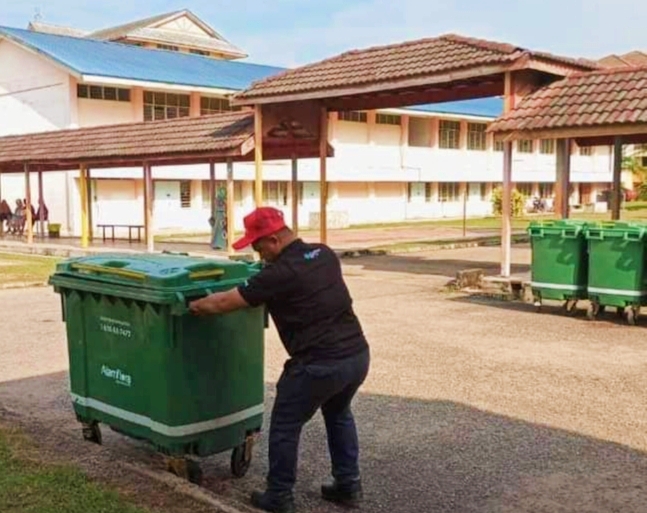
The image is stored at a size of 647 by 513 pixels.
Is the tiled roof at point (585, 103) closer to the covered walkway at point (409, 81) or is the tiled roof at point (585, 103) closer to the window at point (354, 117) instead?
the covered walkway at point (409, 81)

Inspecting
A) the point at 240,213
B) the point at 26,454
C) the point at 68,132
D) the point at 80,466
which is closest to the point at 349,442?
the point at 80,466

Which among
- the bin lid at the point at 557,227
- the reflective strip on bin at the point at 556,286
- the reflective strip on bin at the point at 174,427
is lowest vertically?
the reflective strip on bin at the point at 174,427

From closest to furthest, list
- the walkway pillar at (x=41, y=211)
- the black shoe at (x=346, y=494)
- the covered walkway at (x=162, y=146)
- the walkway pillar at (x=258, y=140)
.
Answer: the black shoe at (x=346, y=494)
the walkway pillar at (x=258, y=140)
the covered walkway at (x=162, y=146)
the walkway pillar at (x=41, y=211)

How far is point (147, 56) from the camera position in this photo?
3578cm

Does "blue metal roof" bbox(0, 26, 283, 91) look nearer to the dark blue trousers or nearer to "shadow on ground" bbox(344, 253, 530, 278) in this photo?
"shadow on ground" bbox(344, 253, 530, 278)

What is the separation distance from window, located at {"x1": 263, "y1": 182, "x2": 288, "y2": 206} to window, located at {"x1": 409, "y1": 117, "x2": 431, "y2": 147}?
968 cm

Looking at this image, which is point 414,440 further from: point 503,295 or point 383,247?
point 383,247

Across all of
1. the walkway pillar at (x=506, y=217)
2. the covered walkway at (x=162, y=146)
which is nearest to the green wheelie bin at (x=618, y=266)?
the walkway pillar at (x=506, y=217)

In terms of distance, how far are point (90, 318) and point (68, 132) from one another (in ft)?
68.1

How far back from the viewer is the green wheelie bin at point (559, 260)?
10.7 meters

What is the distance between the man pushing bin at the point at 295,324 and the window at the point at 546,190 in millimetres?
52625

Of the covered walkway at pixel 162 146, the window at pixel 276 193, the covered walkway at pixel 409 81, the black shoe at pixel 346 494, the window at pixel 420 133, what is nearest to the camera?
the black shoe at pixel 346 494

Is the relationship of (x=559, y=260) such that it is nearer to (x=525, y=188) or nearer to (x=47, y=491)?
(x=47, y=491)

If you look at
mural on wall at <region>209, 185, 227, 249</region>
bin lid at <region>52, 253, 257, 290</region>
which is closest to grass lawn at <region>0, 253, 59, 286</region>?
mural on wall at <region>209, 185, 227, 249</region>
